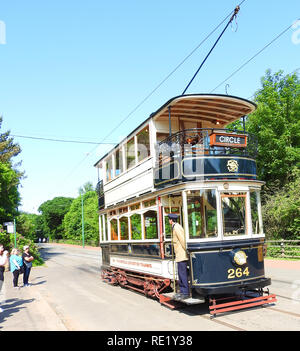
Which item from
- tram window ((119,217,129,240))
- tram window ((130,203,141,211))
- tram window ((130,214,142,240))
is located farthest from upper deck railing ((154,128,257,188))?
tram window ((119,217,129,240))

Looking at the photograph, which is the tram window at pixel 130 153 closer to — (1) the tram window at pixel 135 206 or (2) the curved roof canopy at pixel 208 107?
(1) the tram window at pixel 135 206

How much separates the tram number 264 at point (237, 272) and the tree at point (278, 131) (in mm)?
15717

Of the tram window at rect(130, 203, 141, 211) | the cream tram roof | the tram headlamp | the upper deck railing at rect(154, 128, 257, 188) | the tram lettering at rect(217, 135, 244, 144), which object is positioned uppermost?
the cream tram roof

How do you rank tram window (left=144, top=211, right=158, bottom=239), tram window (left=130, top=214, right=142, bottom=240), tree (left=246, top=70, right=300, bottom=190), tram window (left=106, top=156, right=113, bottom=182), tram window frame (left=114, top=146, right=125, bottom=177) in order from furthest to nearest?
1. tree (left=246, top=70, right=300, bottom=190)
2. tram window (left=106, top=156, right=113, bottom=182)
3. tram window frame (left=114, top=146, right=125, bottom=177)
4. tram window (left=130, top=214, right=142, bottom=240)
5. tram window (left=144, top=211, right=158, bottom=239)

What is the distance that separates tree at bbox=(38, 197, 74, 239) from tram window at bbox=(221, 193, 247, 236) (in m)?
80.2

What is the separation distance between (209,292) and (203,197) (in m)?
2.04

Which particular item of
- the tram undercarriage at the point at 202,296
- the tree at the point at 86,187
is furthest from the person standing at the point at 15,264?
the tree at the point at 86,187

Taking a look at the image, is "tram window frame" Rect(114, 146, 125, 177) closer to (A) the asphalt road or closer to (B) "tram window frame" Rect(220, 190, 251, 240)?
(A) the asphalt road

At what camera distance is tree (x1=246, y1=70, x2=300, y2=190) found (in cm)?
2295

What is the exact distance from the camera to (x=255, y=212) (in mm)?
8648

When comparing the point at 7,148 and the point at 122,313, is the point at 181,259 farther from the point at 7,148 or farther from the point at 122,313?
the point at 7,148

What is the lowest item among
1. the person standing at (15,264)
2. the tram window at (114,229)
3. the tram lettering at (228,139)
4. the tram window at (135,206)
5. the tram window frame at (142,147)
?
the person standing at (15,264)

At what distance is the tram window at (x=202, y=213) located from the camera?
26.7 ft
